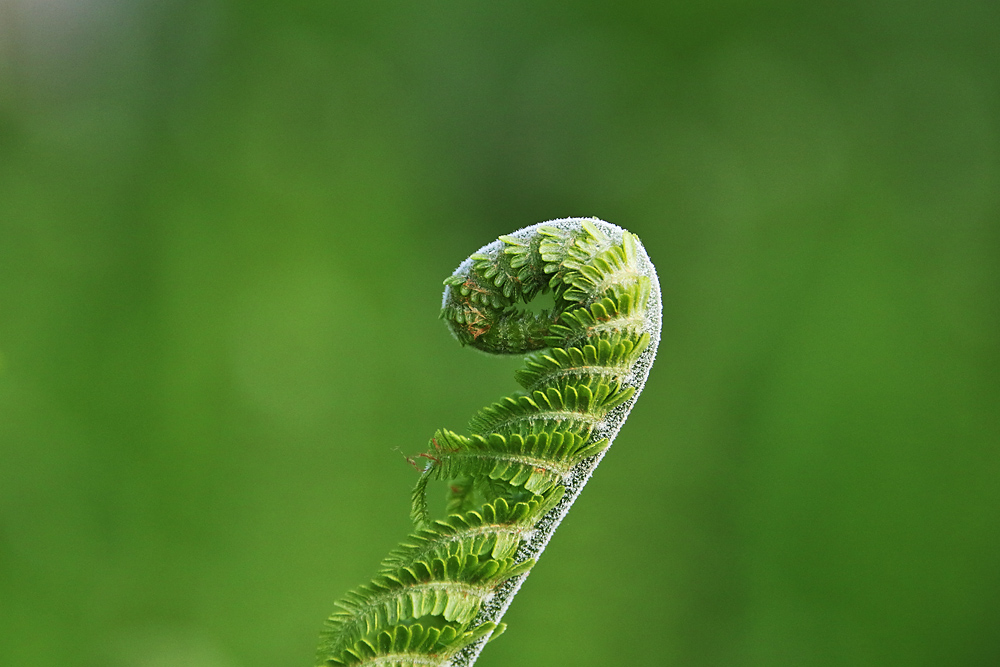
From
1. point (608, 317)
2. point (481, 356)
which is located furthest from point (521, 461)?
point (481, 356)

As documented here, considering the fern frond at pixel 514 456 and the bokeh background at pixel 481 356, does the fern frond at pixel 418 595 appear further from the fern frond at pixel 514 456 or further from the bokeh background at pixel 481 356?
the bokeh background at pixel 481 356

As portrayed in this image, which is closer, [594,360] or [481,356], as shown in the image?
[594,360]

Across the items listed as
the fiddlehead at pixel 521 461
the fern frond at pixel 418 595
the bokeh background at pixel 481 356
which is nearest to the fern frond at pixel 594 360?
the fiddlehead at pixel 521 461

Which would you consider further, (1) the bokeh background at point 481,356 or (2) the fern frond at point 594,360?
(1) the bokeh background at point 481,356

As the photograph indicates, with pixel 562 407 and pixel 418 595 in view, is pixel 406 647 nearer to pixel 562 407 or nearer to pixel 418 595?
pixel 418 595

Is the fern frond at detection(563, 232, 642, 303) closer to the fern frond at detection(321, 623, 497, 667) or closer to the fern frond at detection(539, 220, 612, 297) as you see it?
the fern frond at detection(539, 220, 612, 297)

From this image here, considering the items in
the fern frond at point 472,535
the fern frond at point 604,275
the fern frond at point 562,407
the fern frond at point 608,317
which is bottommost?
the fern frond at point 472,535

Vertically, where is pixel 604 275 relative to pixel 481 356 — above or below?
below

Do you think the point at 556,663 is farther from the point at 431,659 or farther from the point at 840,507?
the point at 431,659
